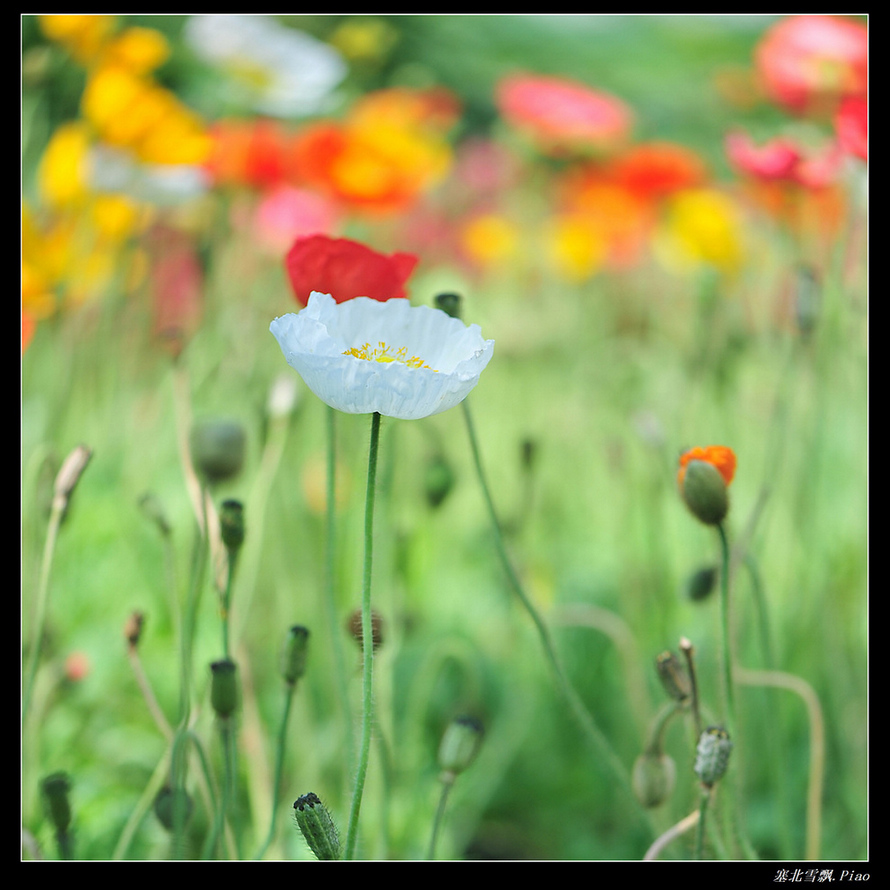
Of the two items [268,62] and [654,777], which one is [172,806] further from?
[268,62]

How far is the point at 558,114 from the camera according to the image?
4.01 feet

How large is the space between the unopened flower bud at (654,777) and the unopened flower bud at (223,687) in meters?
0.22

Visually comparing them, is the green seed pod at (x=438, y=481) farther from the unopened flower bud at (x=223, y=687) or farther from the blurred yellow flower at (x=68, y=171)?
the blurred yellow flower at (x=68, y=171)

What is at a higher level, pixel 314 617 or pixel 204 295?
pixel 204 295

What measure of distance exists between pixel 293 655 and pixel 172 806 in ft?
0.40

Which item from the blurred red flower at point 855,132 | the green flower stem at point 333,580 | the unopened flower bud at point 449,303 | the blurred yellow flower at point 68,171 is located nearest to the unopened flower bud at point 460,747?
the green flower stem at point 333,580

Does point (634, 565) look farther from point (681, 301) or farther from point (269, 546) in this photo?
point (681, 301)

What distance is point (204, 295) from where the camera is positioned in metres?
1.04

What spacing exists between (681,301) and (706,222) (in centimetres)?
29

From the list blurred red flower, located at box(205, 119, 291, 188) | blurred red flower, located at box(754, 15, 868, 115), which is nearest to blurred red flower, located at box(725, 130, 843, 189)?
blurred red flower, located at box(754, 15, 868, 115)

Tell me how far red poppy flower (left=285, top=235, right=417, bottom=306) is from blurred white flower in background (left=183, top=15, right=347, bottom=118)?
0.68m

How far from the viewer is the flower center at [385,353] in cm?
42

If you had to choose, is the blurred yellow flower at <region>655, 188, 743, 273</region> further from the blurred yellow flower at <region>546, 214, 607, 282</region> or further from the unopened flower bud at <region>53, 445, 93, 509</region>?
the unopened flower bud at <region>53, 445, 93, 509</region>
